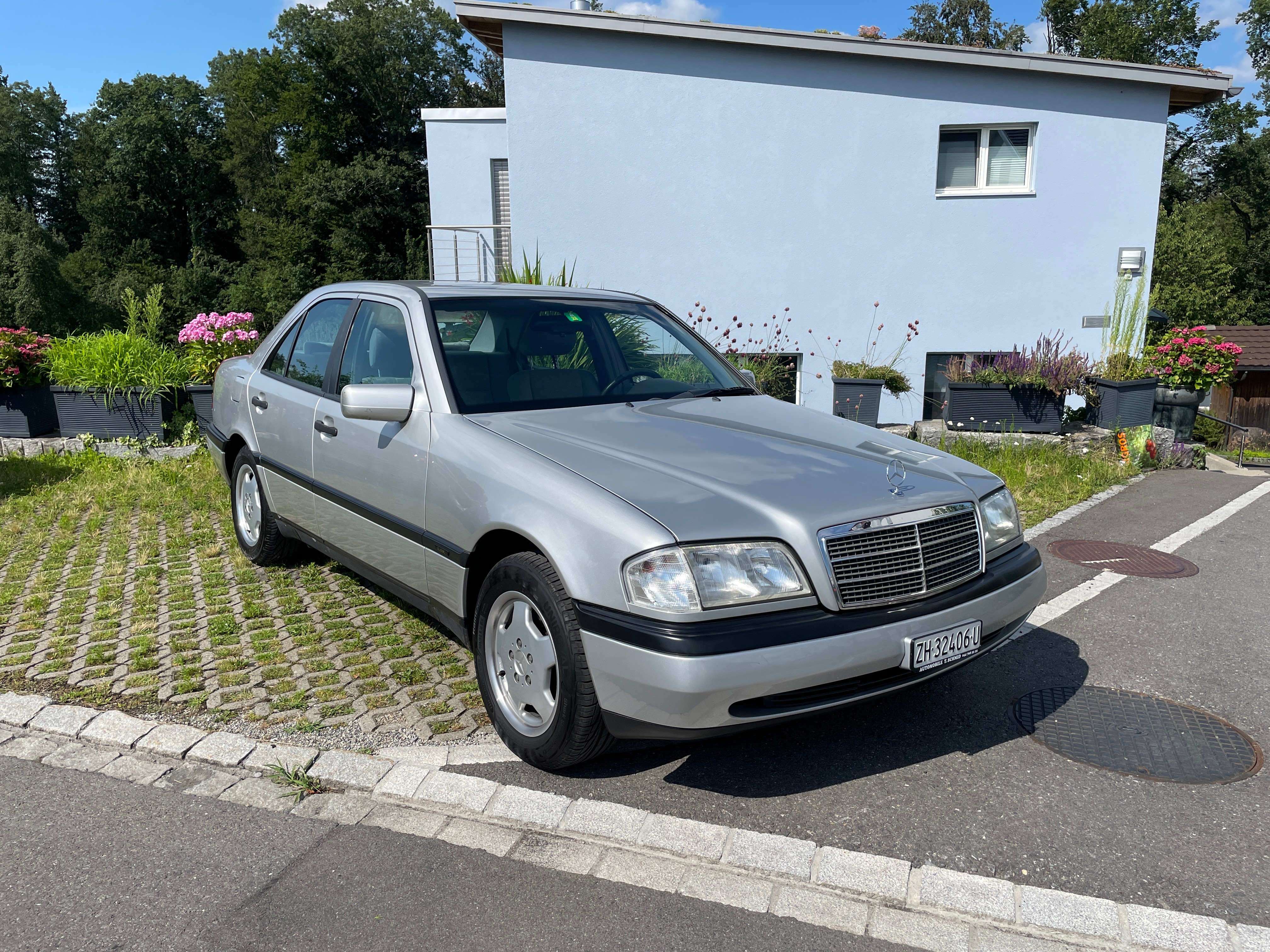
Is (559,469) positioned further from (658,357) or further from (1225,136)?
(1225,136)

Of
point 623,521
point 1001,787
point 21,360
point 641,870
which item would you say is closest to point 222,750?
point 641,870

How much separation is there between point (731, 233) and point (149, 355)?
792 cm

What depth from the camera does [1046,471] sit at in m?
9.01

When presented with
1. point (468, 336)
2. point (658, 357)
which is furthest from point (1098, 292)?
point (468, 336)

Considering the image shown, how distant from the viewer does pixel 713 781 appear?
3.27 metres

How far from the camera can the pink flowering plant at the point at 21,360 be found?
9641 millimetres

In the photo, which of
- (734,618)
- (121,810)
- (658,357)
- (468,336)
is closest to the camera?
(734,618)

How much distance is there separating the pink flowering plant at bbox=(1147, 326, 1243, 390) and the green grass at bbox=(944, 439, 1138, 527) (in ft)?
6.24

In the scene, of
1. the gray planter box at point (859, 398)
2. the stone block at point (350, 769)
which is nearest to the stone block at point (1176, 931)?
the stone block at point (350, 769)

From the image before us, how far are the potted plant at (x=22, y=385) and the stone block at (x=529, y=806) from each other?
30.1ft

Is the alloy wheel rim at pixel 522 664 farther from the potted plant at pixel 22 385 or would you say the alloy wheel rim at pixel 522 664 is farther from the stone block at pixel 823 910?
the potted plant at pixel 22 385

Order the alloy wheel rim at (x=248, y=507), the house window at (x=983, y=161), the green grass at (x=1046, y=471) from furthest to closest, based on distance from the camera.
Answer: the house window at (x=983, y=161)
the green grass at (x=1046, y=471)
the alloy wheel rim at (x=248, y=507)

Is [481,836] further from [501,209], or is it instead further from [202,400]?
[501,209]

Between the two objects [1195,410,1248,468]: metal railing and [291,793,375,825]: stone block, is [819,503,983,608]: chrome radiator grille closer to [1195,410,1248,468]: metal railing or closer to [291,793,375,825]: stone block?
[291,793,375,825]: stone block
